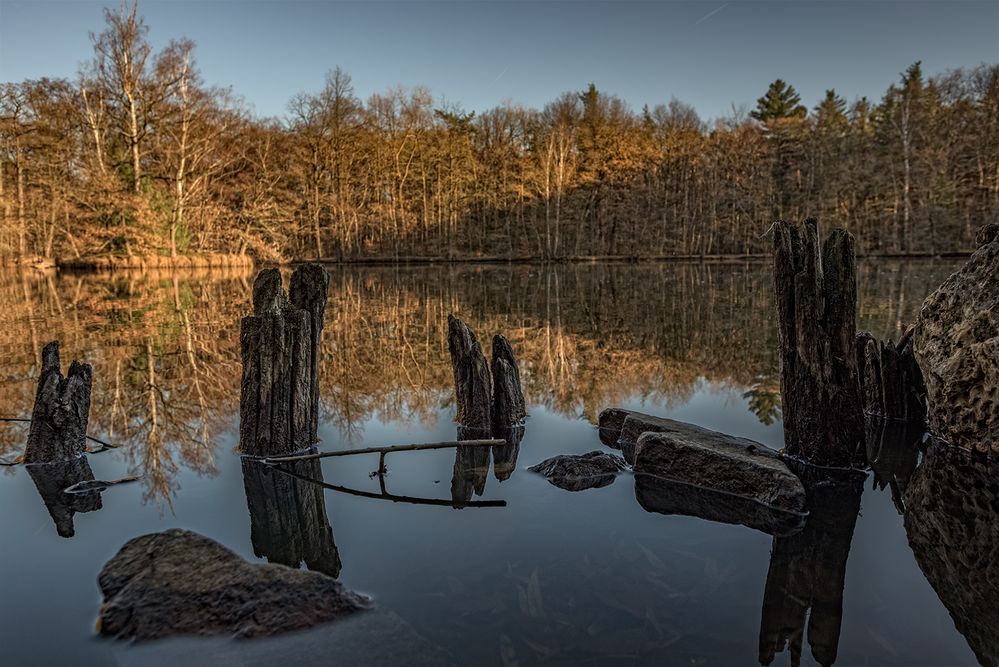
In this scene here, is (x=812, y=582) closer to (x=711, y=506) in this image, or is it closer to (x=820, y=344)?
(x=711, y=506)

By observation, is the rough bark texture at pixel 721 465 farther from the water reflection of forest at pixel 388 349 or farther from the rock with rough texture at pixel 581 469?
the water reflection of forest at pixel 388 349

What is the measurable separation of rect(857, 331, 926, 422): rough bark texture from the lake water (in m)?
1.13

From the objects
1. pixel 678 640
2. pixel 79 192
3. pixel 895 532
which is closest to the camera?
pixel 678 640

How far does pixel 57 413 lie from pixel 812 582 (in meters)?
6.54

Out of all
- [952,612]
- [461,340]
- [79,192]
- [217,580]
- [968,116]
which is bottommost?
[952,612]

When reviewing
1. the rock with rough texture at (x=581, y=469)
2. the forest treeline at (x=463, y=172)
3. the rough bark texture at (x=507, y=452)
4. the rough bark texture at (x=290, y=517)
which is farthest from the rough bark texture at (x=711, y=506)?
the forest treeline at (x=463, y=172)

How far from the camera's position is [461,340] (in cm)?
702

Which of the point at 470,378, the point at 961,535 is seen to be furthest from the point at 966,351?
the point at 470,378

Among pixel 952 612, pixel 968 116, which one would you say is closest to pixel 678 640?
pixel 952 612

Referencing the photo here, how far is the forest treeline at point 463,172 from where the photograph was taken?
33.8 meters

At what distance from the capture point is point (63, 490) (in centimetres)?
529

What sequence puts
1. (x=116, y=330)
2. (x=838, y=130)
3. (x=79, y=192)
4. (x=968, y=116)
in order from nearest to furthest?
1. (x=116, y=330)
2. (x=79, y=192)
3. (x=968, y=116)
4. (x=838, y=130)

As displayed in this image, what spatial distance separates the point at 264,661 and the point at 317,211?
1857 inches

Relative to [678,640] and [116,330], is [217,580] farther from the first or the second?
[116,330]
